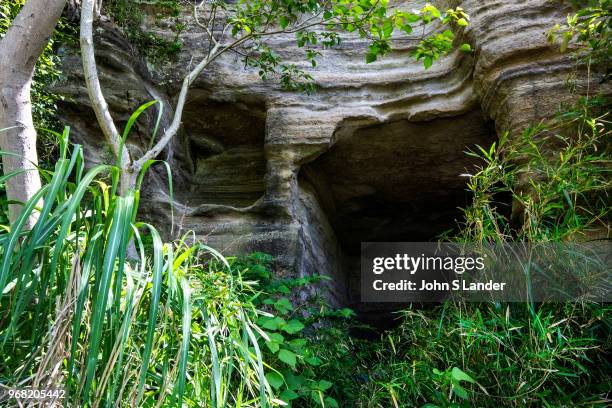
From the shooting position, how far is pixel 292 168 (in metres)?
4.28

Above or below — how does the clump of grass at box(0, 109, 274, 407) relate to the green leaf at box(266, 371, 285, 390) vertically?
above

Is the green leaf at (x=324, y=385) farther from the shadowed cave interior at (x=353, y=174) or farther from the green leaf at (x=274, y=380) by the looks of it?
the shadowed cave interior at (x=353, y=174)

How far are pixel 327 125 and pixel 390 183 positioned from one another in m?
1.05

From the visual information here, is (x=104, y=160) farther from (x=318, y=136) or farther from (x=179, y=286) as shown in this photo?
(x=179, y=286)

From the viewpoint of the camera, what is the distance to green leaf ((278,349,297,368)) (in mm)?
2154

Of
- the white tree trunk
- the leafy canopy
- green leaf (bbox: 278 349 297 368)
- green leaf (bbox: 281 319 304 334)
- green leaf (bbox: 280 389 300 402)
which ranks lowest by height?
green leaf (bbox: 280 389 300 402)

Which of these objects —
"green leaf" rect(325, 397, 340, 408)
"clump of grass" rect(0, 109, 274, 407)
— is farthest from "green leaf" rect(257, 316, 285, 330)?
"clump of grass" rect(0, 109, 274, 407)

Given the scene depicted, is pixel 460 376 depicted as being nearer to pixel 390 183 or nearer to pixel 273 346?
pixel 273 346

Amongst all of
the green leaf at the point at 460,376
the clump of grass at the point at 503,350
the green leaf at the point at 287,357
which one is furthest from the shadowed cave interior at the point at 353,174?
the green leaf at the point at 460,376

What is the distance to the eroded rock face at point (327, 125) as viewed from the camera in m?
3.82

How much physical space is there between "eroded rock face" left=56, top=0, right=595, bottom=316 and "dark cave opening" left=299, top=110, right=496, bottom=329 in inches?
0.6

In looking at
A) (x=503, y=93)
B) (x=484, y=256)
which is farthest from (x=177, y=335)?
(x=503, y=93)

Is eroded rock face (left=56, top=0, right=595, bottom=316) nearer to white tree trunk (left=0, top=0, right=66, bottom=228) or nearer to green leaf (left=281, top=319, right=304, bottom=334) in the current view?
green leaf (left=281, top=319, right=304, bottom=334)

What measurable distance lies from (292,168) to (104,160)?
139 centimetres
